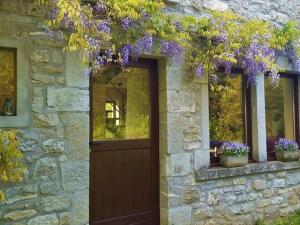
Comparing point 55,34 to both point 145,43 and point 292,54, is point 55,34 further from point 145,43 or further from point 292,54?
point 292,54

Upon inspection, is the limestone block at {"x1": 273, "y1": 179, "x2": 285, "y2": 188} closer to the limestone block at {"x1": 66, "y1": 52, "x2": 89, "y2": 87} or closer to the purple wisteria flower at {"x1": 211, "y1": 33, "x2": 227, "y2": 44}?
the purple wisteria flower at {"x1": 211, "y1": 33, "x2": 227, "y2": 44}

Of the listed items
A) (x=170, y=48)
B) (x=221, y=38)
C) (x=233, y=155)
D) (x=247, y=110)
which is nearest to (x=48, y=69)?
(x=170, y=48)

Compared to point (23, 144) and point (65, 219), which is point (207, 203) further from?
point (23, 144)

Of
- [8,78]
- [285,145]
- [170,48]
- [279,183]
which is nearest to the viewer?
[8,78]

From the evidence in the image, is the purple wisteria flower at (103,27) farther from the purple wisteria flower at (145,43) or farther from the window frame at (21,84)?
the window frame at (21,84)

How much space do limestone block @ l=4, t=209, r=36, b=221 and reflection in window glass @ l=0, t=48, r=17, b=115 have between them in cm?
87

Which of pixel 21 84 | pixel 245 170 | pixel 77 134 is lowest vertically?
pixel 245 170

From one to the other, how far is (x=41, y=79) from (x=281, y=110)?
3.85m

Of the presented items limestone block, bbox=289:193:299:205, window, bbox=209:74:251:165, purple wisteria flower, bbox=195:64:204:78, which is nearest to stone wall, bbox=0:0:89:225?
purple wisteria flower, bbox=195:64:204:78

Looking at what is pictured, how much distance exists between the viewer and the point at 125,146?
4250 millimetres

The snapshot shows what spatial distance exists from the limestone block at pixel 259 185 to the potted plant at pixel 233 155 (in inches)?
13.4

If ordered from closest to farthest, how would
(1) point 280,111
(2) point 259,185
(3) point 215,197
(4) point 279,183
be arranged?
(3) point 215,197
(2) point 259,185
(4) point 279,183
(1) point 280,111

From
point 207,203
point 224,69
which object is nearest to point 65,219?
point 207,203

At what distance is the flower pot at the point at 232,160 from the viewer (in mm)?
4707
